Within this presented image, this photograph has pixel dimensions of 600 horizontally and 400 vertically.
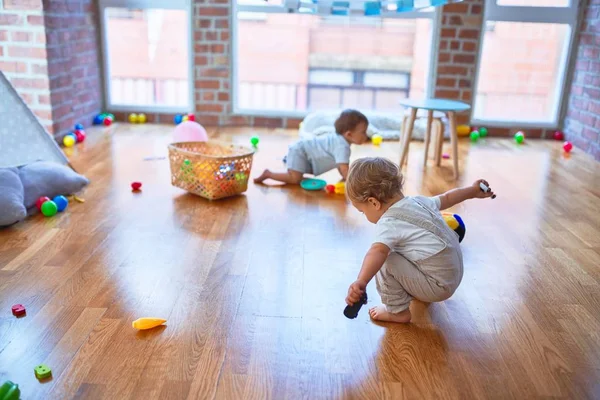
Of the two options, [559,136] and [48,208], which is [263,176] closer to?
[48,208]

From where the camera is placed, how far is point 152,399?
1340mm

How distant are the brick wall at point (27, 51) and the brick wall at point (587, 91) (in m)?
3.59

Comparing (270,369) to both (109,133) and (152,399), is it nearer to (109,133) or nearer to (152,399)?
(152,399)

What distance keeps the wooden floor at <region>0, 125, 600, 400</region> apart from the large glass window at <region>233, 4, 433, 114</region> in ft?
6.53

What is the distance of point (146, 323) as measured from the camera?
1.63 metres

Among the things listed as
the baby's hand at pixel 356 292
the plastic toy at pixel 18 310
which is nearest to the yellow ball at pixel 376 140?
the baby's hand at pixel 356 292

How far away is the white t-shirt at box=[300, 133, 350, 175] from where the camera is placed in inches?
117

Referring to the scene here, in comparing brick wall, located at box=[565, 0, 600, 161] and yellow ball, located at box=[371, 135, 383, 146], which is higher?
brick wall, located at box=[565, 0, 600, 161]

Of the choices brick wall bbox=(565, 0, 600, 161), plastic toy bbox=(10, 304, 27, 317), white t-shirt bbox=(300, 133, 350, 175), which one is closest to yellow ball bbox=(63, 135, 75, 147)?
white t-shirt bbox=(300, 133, 350, 175)

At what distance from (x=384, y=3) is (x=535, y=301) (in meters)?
2.05

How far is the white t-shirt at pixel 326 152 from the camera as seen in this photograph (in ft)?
9.74

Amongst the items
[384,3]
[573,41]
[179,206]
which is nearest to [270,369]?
[179,206]

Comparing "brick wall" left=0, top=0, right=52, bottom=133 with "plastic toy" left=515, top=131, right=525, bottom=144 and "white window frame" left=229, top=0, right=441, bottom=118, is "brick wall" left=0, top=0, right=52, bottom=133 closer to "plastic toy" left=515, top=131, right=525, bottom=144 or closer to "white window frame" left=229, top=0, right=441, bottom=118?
"white window frame" left=229, top=0, right=441, bottom=118

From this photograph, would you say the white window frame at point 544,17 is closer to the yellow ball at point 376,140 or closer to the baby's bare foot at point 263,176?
the yellow ball at point 376,140
